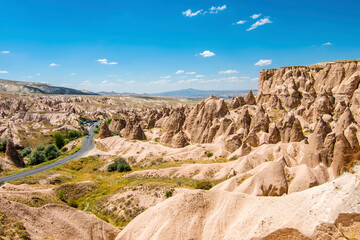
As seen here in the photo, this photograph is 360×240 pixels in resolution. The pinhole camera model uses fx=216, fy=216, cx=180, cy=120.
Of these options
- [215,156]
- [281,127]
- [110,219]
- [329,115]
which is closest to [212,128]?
[215,156]

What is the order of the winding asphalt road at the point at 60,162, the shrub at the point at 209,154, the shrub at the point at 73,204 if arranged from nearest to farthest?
the shrub at the point at 73,204 < the shrub at the point at 209,154 < the winding asphalt road at the point at 60,162

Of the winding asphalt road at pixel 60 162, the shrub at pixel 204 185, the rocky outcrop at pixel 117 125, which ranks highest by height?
the rocky outcrop at pixel 117 125

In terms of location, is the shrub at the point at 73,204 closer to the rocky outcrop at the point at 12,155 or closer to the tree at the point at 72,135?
the rocky outcrop at the point at 12,155

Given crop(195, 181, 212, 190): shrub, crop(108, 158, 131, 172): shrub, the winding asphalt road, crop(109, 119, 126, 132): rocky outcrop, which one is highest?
crop(109, 119, 126, 132): rocky outcrop

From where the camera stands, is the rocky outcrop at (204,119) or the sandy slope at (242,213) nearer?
the sandy slope at (242,213)

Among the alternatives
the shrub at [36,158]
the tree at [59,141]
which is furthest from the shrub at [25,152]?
the shrub at [36,158]

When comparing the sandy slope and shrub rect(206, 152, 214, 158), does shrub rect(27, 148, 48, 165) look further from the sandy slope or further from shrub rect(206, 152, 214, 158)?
the sandy slope

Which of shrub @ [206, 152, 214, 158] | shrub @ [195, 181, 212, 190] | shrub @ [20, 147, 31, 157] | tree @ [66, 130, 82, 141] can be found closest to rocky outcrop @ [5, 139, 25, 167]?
shrub @ [20, 147, 31, 157]

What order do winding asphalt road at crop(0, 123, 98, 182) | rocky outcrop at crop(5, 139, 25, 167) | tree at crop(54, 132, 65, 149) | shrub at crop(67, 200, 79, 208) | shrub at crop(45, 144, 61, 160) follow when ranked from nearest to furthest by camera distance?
shrub at crop(67, 200, 79, 208) → winding asphalt road at crop(0, 123, 98, 182) → rocky outcrop at crop(5, 139, 25, 167) → shrub at crop(45, 144, 61, 160) → tree at crop(54, 132, 65, 149)

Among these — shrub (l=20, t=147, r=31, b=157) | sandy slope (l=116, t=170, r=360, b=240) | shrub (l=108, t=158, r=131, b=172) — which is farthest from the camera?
shrub (l=20, t=147, r=31, b=157)

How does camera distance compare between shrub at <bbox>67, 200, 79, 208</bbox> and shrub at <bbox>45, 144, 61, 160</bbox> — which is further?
shrub at <bbox>45, 144, 61, 160</bbox>

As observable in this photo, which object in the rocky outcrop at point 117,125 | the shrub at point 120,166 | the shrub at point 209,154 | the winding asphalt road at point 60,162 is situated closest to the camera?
the shrub at point 209,154
